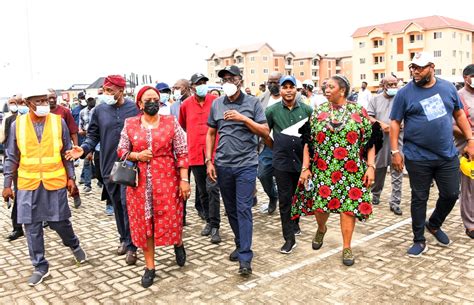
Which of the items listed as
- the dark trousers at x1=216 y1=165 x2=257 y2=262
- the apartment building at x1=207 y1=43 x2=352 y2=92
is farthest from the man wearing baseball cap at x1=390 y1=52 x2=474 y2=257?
the apartment building at x1=207 y1=43 x2=352 y2=92

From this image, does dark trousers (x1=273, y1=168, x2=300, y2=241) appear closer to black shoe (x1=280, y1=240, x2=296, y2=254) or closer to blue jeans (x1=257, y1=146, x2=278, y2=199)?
black shoe (x1=280, y1=240, x2=296, y2=254)

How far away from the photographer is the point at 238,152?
484 cm

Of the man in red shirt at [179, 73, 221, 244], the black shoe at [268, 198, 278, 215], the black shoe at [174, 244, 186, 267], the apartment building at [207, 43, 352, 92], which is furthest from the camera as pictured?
the apartment building at [207, 43, 352, 92]

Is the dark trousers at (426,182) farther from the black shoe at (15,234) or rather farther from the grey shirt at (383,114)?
the black shoe at (15,234)

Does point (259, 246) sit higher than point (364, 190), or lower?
lower

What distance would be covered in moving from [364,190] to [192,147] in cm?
238

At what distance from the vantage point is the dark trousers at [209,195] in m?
5.95

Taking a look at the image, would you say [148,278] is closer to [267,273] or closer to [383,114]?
[267,273]

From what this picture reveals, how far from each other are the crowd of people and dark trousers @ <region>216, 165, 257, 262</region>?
11mm

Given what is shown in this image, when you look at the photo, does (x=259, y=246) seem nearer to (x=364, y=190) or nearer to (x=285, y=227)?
(x=285, y=227)

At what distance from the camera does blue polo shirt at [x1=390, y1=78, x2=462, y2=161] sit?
4.96 metres

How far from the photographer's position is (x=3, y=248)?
5961 millimetres

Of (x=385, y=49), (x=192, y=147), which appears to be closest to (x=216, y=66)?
(x=385, y=49)

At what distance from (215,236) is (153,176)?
5.36 ft
